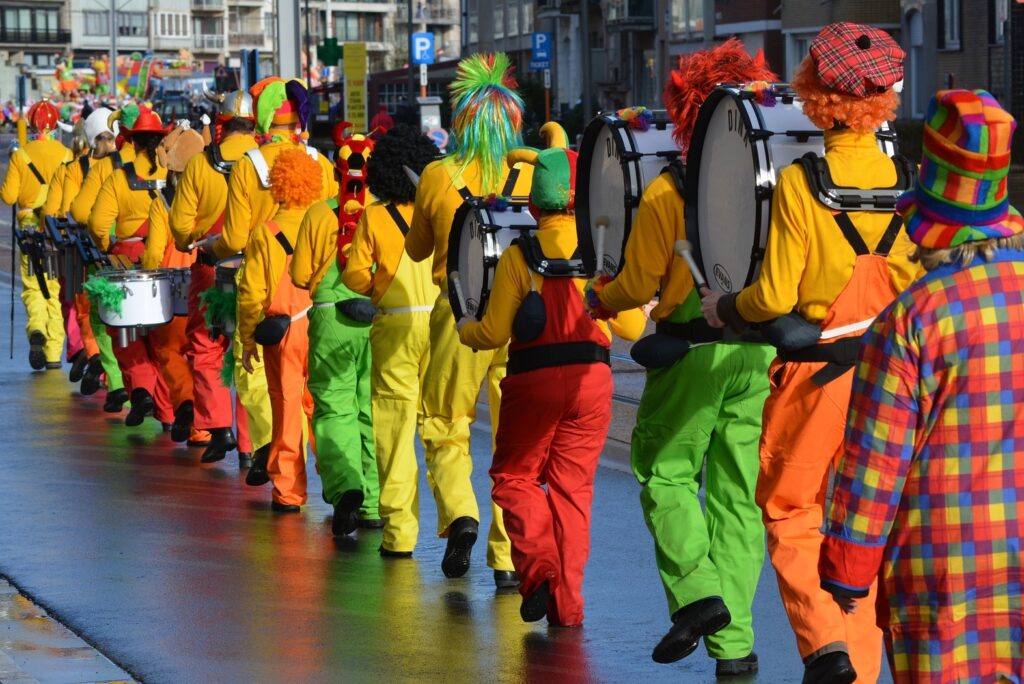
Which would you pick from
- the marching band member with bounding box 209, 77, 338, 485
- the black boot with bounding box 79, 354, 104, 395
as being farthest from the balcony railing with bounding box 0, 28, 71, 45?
the marching band member with bounding box 209, 77, 338, 485

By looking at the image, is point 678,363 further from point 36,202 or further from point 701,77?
point 36,202

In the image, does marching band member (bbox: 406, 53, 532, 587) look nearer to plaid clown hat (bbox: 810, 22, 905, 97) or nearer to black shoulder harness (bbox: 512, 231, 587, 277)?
black shoulder harness (bbox: 512, 231, 587, 277)

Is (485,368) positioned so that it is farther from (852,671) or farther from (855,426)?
(855,426)

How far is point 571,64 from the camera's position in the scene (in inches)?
2982

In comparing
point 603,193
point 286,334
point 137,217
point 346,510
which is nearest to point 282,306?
point 286,334

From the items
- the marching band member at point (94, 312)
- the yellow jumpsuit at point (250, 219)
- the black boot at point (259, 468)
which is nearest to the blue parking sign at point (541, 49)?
the marching band member at point (94, 312)

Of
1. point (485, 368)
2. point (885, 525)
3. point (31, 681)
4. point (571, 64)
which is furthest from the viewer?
point (571, 64)

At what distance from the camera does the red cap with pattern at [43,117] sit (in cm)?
1593

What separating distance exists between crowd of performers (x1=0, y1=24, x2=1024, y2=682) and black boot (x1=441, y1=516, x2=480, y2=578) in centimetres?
2

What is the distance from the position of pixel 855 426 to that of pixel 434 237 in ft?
12.6

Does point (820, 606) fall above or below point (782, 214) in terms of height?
below

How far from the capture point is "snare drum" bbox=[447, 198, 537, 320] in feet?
23.0

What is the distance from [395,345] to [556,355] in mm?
1463

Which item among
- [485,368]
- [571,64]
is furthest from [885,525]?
[571,64]
